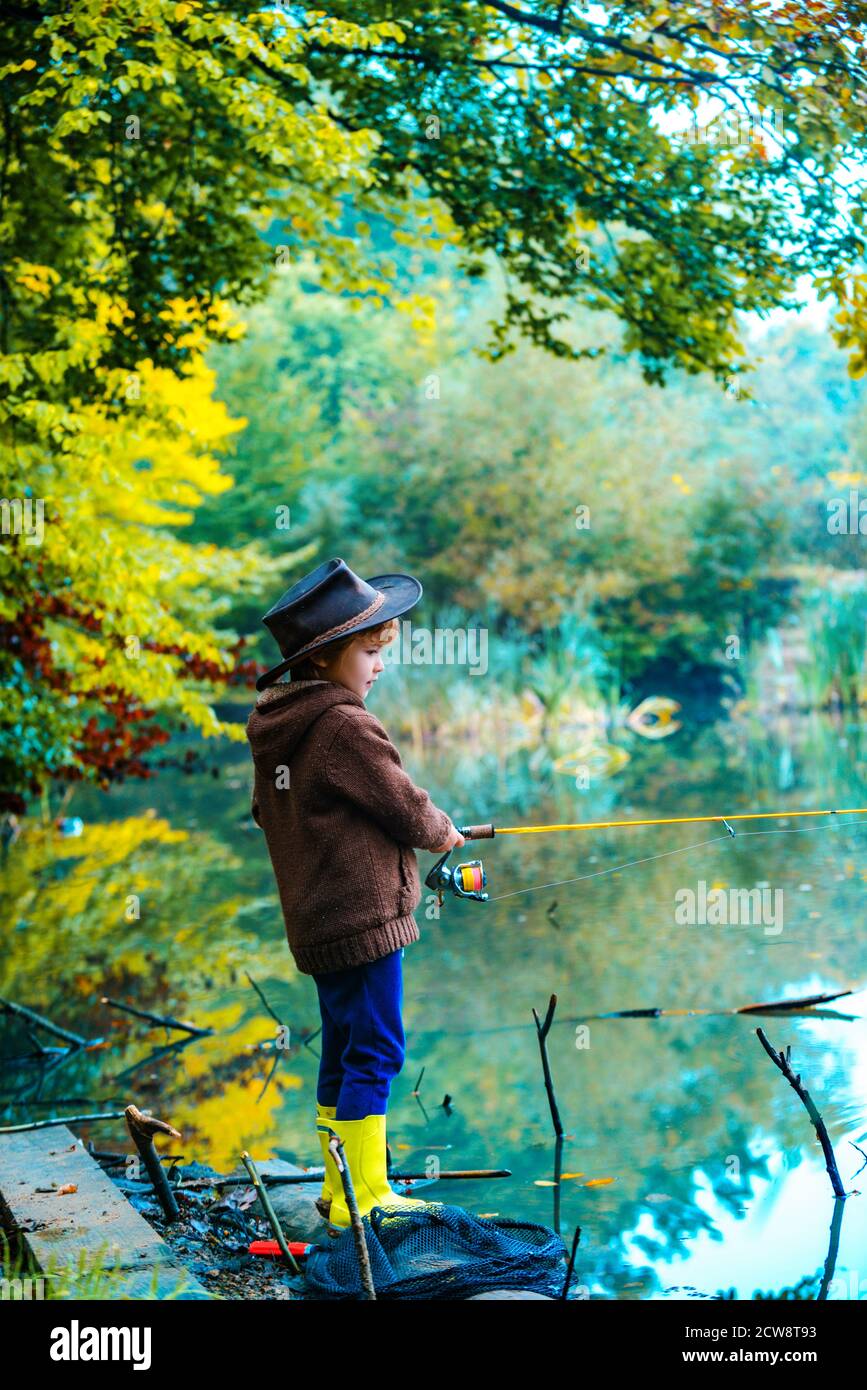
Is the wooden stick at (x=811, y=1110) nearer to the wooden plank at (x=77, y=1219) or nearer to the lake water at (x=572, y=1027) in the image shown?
the lake water at (x=572, y=1027)

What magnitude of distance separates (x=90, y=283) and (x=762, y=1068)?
204 inches

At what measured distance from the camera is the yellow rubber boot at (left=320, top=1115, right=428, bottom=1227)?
350 cm

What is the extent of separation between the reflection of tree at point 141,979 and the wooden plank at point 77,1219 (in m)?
0.83

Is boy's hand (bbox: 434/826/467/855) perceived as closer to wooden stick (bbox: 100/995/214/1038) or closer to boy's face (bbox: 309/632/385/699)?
boy's face (bbox: 309/632/385/699)

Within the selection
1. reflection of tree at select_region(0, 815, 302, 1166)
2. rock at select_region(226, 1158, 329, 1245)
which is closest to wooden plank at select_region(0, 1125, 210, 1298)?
rock at select_region(226, 1158, 329, 1245)

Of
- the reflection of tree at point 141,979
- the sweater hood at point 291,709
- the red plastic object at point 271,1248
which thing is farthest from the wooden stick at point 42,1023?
the sweater hood at point 291,709

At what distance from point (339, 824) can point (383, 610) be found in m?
0.54

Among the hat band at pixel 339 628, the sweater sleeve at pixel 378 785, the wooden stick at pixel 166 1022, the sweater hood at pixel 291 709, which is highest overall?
the hat band at pixel 339 628

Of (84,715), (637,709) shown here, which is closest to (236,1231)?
(84,715)

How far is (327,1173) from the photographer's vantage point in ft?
11.8

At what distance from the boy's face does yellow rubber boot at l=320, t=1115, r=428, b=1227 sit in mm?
1027

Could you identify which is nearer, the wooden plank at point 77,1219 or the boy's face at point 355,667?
the wooden plank at point 77,1219

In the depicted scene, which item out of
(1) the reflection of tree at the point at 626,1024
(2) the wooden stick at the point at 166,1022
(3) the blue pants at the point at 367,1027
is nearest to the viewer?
(3) the blue pants at the point at 367,1027

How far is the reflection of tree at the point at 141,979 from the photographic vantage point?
211 inches
